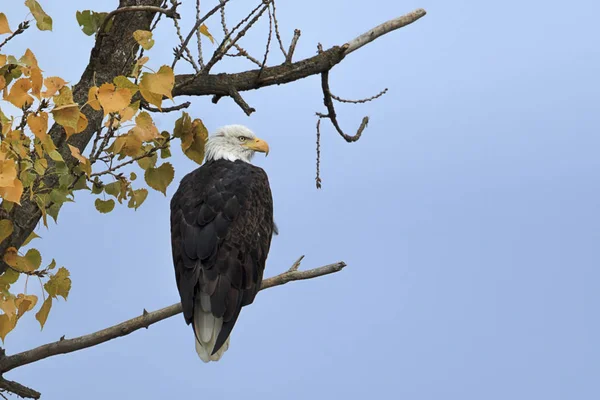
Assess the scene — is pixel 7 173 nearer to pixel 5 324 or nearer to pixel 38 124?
pixel 38 124

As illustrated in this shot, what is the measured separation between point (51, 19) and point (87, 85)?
1.21 meters

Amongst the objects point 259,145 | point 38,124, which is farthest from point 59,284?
point 259,145

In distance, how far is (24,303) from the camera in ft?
17.1

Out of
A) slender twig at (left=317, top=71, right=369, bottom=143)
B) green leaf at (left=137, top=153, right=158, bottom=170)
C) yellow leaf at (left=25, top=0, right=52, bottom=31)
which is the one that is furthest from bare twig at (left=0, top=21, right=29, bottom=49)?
slender twig at (left=317, top=71, right=369, bottom=143)

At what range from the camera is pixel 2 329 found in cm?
512

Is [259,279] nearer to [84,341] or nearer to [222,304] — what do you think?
[222,304]

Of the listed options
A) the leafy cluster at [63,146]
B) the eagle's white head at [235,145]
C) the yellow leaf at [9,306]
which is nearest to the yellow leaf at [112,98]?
the leafy cluster at [63,146]

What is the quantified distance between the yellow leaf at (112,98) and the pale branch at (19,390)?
2927 mm

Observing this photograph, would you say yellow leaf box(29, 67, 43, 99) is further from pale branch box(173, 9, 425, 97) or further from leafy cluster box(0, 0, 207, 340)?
pale branch box(173, 9, 425, 97)

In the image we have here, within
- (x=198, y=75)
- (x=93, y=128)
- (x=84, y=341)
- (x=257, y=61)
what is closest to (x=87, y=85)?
(x=93, y=128)

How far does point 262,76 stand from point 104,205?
64.4 inches

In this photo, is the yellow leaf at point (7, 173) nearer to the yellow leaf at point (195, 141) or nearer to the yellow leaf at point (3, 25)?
the yellow leaf at point (3, 25)

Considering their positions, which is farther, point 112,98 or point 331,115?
point 331,115

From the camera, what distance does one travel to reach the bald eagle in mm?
6543
